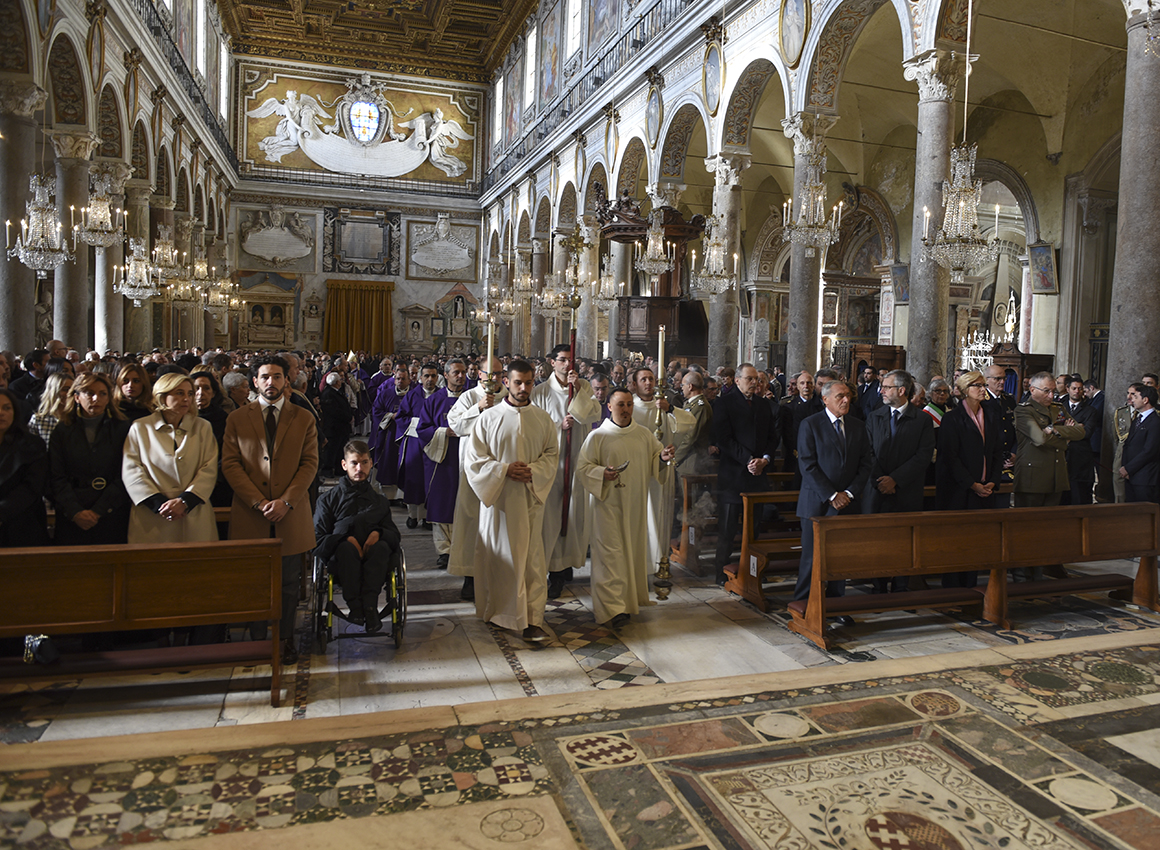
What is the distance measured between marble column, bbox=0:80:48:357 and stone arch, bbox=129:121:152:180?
6155 millimetres

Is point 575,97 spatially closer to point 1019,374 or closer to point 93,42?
point 93,42

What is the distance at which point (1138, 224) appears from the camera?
6.77m

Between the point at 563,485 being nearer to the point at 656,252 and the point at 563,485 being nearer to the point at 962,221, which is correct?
the point at 962,221

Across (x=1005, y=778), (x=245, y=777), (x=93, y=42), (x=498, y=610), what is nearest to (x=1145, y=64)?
(x=1005, y=778)

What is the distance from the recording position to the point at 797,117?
427 inches

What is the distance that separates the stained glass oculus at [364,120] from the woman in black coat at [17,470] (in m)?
29.7

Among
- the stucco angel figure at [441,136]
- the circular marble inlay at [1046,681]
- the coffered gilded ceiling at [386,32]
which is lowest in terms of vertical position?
the circular marble inlay at [1046,681]

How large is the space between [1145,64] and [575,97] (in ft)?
51.5

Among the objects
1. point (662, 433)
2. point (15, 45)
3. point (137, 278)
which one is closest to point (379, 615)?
point (662, 433)

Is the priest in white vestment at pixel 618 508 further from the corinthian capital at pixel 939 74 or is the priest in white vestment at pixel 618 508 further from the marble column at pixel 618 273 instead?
the marble column at pixel 618 273

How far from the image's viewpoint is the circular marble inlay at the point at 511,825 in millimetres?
2865

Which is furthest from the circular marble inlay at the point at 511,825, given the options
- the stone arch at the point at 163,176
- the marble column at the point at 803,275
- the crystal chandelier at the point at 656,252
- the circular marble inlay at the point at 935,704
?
the stone arch at the point at 163,176

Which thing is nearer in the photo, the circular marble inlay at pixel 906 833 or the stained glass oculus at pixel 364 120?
the circular marble inlay at pixel 906 833

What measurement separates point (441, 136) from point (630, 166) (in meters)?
16.6
